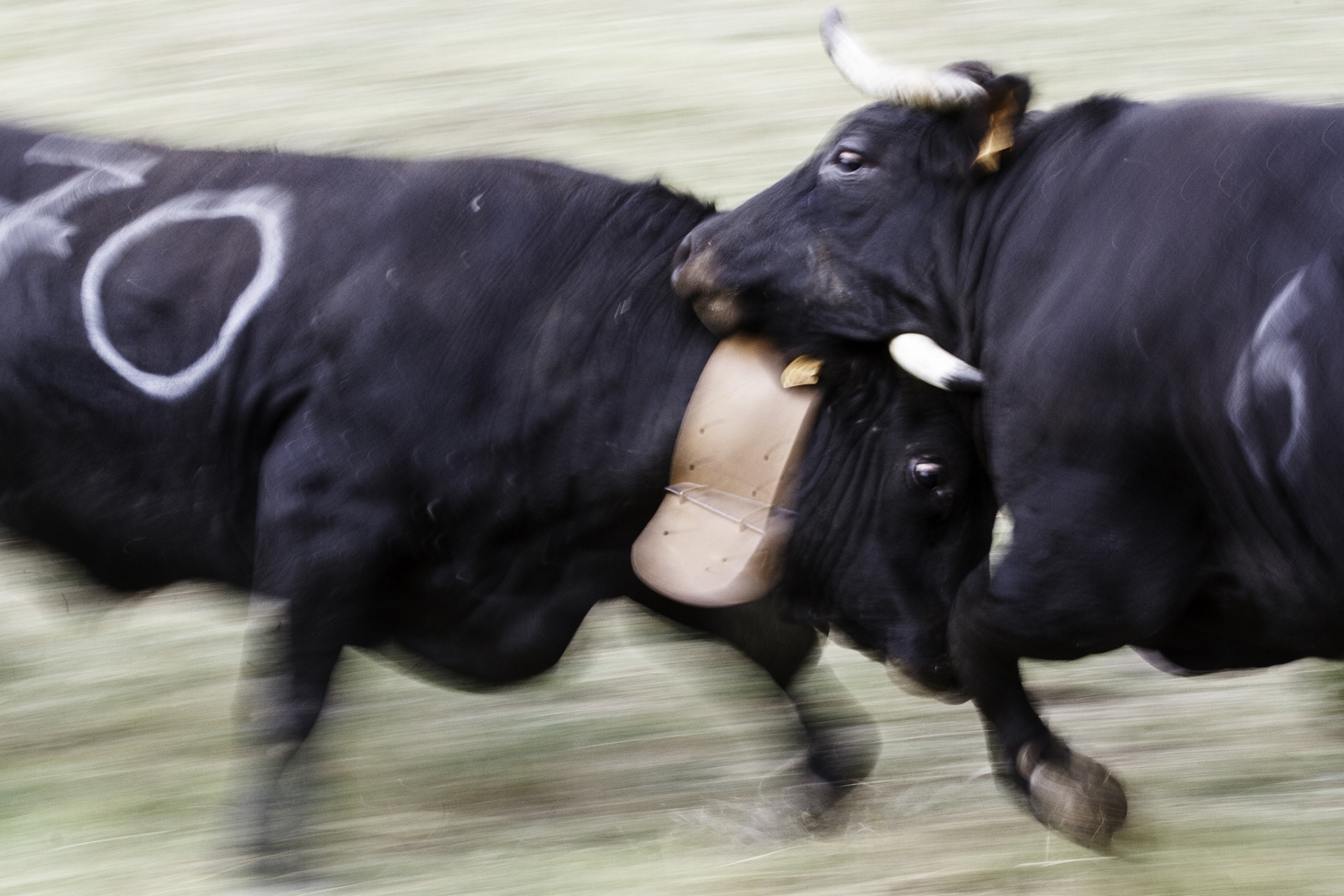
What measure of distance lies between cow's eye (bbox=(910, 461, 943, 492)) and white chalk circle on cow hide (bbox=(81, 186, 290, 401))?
1.51 meters

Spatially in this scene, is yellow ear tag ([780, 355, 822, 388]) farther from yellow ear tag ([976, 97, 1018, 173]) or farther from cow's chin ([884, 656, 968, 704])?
cow's chin ([884, 656, 968, 704])

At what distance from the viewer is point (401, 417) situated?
419 cm

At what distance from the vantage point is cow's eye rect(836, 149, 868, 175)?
412 centimetres

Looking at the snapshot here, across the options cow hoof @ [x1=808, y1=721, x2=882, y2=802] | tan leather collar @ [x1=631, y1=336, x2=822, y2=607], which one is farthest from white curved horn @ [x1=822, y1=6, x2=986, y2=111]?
cow hoof @ [x1=808, y1=721, x2=882, y2=802]

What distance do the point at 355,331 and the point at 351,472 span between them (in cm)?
32

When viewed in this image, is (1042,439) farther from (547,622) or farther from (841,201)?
(547,622)

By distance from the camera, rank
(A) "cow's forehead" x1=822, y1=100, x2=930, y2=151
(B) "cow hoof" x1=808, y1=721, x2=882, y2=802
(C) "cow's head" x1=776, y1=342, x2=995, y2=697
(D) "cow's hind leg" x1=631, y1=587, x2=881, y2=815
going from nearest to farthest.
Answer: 1. (A) "cow's forehead" x1=822, y1=100, x2=930, y2=151
2. (C) "cow's head" x1=776, y1=342, x2=995, y2=697
3. (D) "cow's hind leg" x1=631, y1=587, x2=881, y2=815
4. (B) "cow hoof" x1=808, y1=721, x2=882, y2=802

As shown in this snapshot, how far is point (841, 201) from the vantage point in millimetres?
4117

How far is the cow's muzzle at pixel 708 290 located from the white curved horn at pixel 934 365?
1.26ft

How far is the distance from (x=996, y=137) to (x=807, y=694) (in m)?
1.52

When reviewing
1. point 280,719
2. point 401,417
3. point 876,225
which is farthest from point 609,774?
point 876,225

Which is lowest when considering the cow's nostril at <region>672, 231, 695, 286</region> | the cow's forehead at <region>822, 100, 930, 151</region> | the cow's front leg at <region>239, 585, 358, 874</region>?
the cow's front leg at <region>239, 585, 358, 874</region>

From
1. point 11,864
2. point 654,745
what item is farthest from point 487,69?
point 11,864

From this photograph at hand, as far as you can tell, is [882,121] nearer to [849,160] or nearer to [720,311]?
[849,160]
